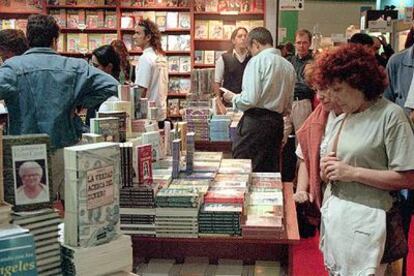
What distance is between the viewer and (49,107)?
3326mm

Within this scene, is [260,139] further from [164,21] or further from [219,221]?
[164,21]

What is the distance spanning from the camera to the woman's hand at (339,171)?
2414mm

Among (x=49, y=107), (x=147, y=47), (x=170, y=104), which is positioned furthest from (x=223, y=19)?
(x=49, y=107)

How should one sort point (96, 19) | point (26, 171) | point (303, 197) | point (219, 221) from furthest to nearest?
1. point (96, 19)
2. point (303, 197)
3. point (219, 221)
4. point (26, 171)

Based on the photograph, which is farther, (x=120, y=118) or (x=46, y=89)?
(x=46, y=89)

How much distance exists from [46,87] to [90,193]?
1672 millimetres

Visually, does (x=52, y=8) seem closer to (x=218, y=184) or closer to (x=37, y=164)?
(x=218, y=184)

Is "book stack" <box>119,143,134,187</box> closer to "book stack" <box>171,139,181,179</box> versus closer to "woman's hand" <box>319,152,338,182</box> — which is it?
"book stack" <box>171,139,181,179</box>

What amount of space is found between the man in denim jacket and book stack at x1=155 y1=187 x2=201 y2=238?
916 mm

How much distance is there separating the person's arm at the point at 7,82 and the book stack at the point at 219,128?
2.18 m

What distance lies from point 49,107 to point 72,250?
168 cm

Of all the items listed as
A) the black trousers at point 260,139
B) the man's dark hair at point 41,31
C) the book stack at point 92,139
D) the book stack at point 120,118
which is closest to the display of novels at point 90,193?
the book stack at point 92,139

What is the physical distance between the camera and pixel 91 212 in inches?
71.4

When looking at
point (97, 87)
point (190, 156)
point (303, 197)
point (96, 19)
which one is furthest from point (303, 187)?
point (96, 19)
